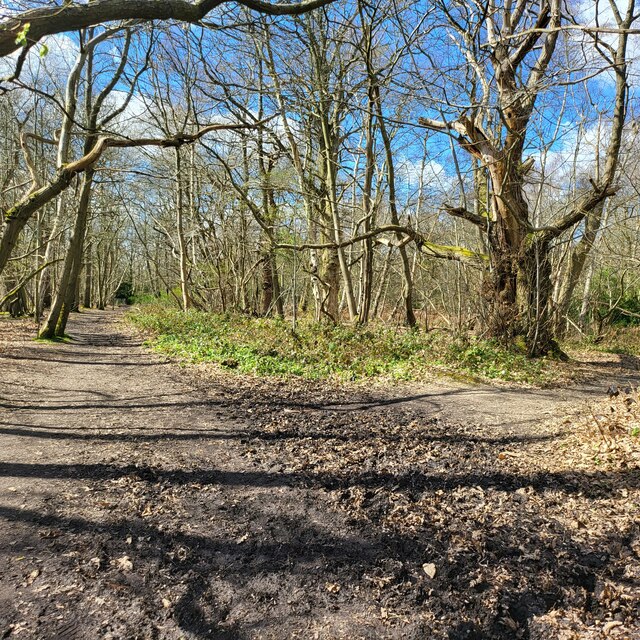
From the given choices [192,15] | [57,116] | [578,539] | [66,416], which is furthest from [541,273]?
[57,116]

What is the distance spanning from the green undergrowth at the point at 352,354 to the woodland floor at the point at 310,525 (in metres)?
2.63

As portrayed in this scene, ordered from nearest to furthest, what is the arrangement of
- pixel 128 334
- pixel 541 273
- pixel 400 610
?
1. pixel 400 610
2. pixel 541 273
3. pixel 128 334

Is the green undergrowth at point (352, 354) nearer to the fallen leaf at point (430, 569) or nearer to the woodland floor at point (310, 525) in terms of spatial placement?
the woodland floor at point (310, 525)

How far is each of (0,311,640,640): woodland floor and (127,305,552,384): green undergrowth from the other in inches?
104

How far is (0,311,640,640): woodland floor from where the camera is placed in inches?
97.0

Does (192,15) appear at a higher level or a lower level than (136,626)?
higher

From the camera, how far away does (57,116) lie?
1842 centimetres

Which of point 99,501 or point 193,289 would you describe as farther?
point 193,289

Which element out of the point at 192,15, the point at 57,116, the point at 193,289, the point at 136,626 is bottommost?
the point at 136,626

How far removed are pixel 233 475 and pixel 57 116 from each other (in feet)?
65.5

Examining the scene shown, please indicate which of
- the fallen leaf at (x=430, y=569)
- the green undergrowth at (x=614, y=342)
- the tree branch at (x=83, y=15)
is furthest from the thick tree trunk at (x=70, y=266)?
the green undergrowth at (x=614, y=342)

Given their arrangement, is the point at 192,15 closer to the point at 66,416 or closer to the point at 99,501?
the point at 99,501

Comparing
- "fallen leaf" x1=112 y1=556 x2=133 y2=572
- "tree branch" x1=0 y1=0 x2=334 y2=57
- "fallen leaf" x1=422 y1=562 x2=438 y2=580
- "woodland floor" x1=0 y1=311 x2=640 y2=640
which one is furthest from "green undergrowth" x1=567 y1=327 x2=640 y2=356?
"fallen leaf" x1=112 y1=556 x2=133 y2=572

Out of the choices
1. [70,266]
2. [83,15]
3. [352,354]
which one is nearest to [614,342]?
[352,354]
